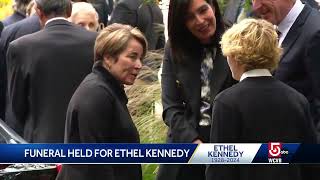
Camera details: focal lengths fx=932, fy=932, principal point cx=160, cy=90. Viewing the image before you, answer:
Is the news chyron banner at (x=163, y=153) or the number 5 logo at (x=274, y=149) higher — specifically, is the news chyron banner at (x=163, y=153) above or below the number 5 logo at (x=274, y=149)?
below

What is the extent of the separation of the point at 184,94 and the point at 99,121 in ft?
3.53

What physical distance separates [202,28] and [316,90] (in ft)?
2.97

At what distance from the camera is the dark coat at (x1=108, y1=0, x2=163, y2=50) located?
10.5 meters

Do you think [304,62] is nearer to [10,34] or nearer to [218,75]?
[218,75]

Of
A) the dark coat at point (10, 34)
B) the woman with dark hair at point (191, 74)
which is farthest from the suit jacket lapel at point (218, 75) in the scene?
the dark coat at point (10, 34)

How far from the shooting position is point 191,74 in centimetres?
627

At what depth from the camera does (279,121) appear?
17.3ft

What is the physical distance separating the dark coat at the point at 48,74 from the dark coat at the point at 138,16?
3321mm

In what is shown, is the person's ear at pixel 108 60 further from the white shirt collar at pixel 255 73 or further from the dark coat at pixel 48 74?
the dark coat at pixel 48 74

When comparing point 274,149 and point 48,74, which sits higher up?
point 274,149

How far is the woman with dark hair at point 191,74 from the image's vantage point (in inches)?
244

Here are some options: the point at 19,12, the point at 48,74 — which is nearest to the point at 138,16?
the point at 19,12

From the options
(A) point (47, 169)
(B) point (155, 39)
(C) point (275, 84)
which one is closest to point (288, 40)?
(C) point (275, 84)

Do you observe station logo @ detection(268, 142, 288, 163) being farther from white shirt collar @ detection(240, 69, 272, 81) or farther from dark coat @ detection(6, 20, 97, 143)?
dark coat @ detection(6, 20, 97, 143)
